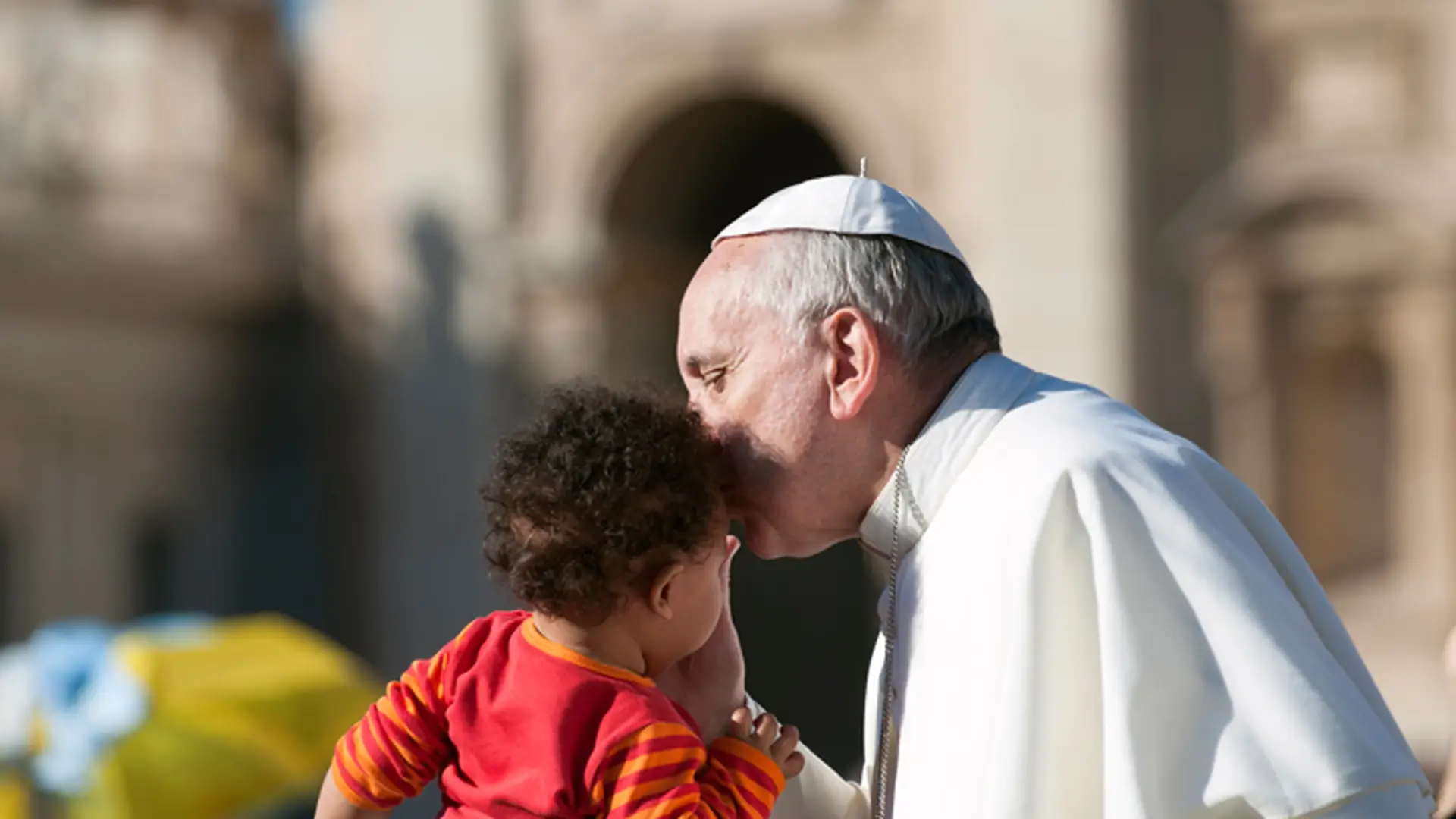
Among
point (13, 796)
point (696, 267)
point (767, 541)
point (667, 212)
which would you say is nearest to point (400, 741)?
point (767, 541)

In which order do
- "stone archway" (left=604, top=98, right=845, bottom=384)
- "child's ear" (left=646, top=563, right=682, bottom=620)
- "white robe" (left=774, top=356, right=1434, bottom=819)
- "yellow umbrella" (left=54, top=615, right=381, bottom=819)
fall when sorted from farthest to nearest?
"stone archway" (left=604, top=98, right=845, bottom=384) < "yellow umbrella" (left=54, top=615, right=381, bottom=819) < "child's ear" (left=646, top=563, right=682, bottom=620) < "white robe" (left=774, top=356, right=1434, bottom=819)

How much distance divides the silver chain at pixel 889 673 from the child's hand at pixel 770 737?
10 centimetres

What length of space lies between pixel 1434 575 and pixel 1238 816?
7758 millimetres

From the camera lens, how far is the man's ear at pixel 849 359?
1994 millimetres

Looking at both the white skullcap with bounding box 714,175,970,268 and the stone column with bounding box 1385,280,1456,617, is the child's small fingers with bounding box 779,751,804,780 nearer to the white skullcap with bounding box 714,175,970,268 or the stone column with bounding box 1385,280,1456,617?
the white skullcap with bounding box 714,175,970,268

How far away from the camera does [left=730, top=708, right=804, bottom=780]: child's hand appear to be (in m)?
1.99

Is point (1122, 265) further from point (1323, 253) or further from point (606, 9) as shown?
point (606, 9)

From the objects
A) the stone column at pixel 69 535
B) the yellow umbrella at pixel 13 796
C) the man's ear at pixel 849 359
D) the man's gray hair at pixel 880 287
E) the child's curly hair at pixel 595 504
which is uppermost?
the man's gray hair at pixel 880 287

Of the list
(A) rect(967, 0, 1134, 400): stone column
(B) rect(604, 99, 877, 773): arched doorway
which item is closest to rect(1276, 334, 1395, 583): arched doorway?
(A) rect(967, 0, 1134, 400): stone column

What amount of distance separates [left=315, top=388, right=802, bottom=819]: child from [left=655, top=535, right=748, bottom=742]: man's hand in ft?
0.11

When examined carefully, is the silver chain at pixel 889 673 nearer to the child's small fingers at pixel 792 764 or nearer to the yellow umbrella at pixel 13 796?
the child's small fingers at pixel 792 764

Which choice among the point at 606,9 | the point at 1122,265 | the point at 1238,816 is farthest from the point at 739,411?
the point at 606,9

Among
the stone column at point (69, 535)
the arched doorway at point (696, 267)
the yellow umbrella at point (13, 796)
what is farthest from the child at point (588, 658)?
the stone column at point (69, 535)

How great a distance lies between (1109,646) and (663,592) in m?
0.45
